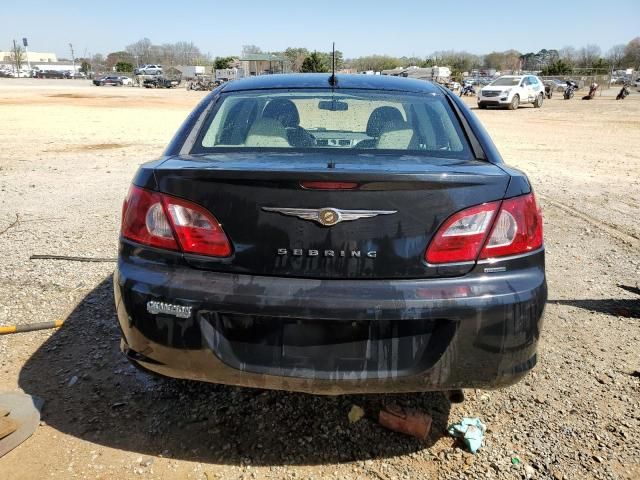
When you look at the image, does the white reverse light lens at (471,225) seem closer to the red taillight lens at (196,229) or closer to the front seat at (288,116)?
the red taillight lens at (196,229)

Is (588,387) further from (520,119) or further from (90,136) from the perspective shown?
(520,119)

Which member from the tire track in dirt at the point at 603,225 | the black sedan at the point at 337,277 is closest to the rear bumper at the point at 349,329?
the black sedan at the point at 337,277

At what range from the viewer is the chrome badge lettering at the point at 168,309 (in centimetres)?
203

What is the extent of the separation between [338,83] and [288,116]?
0.41 metres

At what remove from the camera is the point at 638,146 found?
13.5 meters

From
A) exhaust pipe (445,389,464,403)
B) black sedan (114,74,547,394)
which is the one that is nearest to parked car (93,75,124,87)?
black sedan (114,74,547,394)

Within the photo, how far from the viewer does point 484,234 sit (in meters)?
2.06

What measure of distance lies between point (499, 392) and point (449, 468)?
0.72 meters

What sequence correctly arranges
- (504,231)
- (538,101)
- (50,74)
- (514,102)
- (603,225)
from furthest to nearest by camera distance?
1. (50,74)
2. (538,101)
3. (514,102)
4. (603,225)
5. (504,231)

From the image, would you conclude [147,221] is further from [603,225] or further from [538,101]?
[538,101]

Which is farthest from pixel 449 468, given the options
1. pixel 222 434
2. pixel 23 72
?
pixel 23 72

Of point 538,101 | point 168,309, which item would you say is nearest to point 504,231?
point 168,309

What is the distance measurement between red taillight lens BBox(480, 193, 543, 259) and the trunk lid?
9 centimetres

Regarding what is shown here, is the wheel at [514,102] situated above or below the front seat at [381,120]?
above
